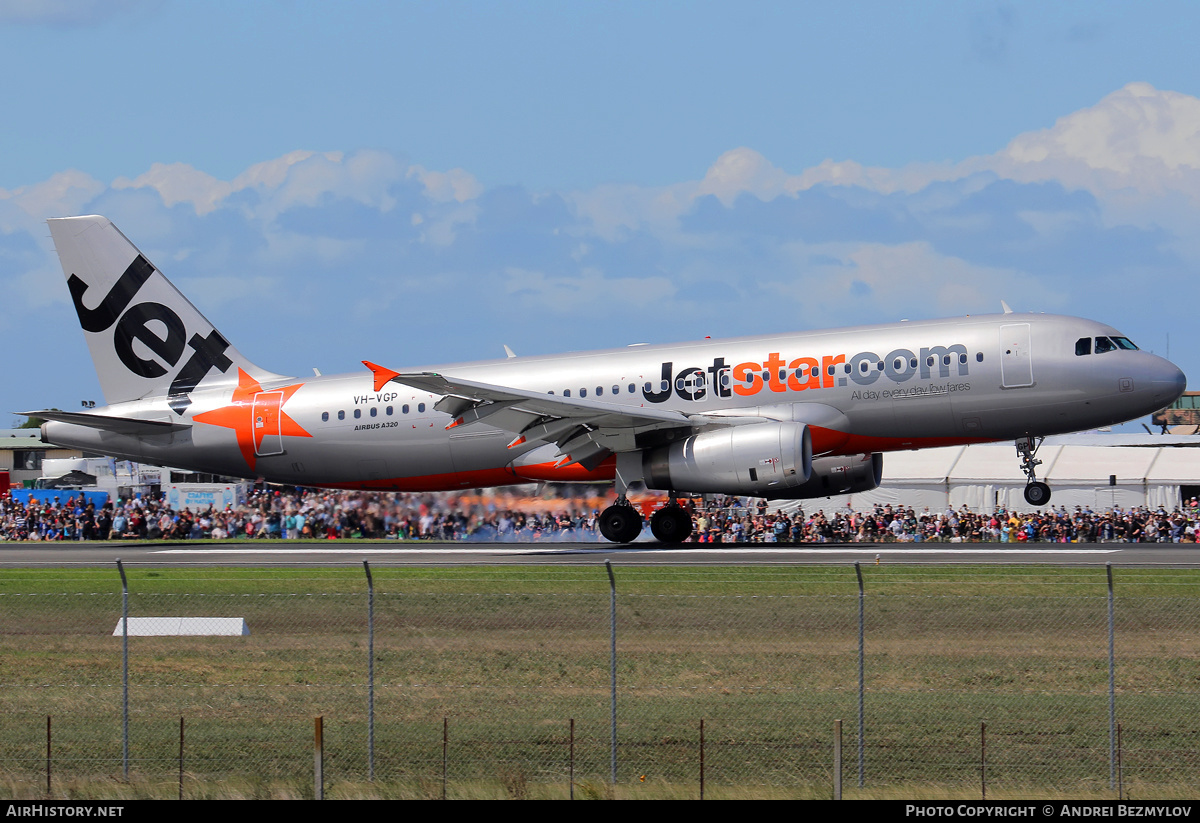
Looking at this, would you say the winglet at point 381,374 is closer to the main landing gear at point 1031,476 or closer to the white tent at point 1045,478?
the main landing gear at point 1031,476

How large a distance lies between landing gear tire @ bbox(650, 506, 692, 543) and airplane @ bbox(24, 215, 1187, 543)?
0.13 ft

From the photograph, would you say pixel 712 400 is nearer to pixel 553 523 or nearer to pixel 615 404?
pixel 615 404

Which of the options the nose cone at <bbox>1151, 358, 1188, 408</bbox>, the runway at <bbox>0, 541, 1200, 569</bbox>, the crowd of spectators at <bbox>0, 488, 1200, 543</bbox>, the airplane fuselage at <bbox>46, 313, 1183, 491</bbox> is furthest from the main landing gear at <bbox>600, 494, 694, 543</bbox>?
the nose cone at <bbox>1151, 358, 1188, 408</bbox>

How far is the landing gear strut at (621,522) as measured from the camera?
119ft

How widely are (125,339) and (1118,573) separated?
98.6 feet

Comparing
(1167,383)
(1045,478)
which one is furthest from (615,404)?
(1045,478)

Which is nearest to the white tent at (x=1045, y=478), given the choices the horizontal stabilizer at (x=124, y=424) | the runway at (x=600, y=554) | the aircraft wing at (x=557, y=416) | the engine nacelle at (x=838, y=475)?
the engine nacelle at (x=838, y=475)

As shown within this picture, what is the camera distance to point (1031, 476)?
1361 inches

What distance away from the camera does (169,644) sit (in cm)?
1903

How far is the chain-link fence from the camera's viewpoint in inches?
521

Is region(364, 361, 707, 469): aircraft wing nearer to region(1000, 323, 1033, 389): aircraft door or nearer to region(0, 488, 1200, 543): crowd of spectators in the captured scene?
region(0, 488, 1200, 543): crowd of spectators

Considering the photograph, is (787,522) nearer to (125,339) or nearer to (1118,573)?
(1118,573)

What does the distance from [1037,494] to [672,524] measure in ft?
31.5

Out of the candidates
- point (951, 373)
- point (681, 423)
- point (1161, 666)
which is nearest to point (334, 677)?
point (1161, 666)
